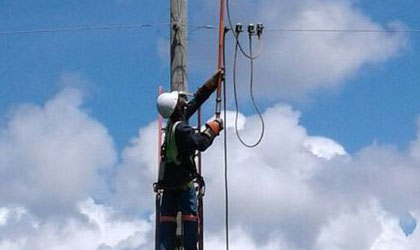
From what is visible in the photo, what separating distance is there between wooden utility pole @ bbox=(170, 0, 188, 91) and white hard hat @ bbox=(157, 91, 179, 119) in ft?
0.92

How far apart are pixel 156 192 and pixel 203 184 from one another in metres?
0.38

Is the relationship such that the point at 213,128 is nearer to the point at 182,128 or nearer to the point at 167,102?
the point at 182,128

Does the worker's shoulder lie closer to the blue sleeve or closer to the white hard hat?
the blue sleeve

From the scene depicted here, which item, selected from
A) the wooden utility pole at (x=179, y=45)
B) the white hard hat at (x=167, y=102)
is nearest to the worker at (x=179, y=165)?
the white hard hat at (x=167, y=102)

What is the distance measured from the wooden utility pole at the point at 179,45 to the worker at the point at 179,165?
18 centimetres

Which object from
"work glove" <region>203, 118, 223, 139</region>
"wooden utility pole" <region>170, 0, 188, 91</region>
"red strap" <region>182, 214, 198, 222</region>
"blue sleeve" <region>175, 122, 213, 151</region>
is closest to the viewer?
"blue sleeve" <region>175, 122, 213, 151</region>

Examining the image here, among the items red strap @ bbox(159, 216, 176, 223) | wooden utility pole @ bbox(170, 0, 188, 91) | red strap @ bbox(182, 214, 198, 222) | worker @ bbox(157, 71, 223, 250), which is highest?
wooden utility pole @ bbox(170, 0, 188, 91)

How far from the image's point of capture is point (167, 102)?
33.5 feet

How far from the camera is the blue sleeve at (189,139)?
10.0 metres

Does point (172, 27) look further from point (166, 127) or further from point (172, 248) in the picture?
point (172, 248)

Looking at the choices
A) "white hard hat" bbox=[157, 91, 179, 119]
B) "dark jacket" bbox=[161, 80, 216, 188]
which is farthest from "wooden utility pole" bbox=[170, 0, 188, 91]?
"white hard hat" bbox=[157, 91, 179, 119]

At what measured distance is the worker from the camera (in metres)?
10.2

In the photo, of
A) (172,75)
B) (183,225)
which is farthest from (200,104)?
(183,225)

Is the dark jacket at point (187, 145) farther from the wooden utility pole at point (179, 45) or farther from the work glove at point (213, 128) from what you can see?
the wooden utility pole at point (179, 45)
